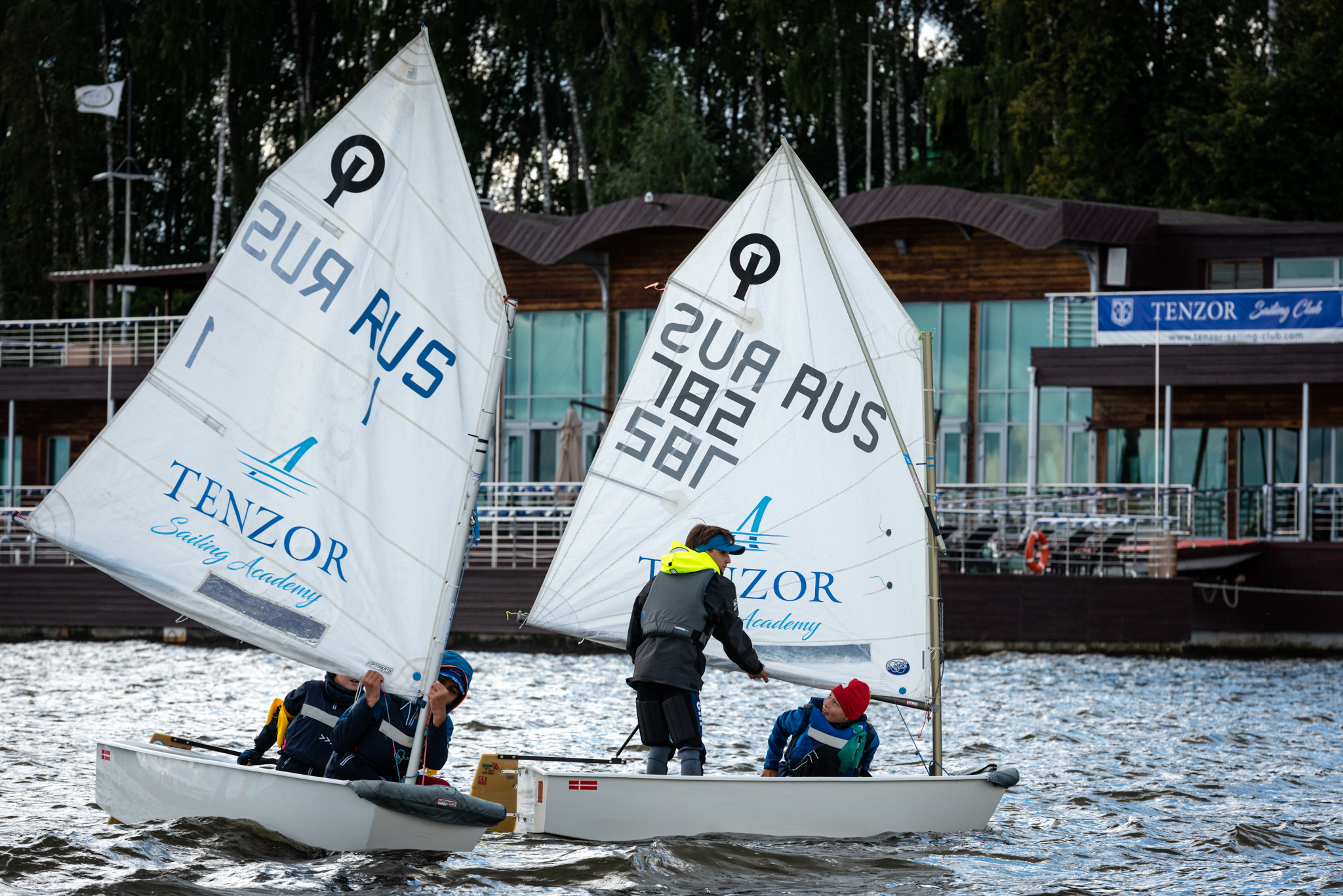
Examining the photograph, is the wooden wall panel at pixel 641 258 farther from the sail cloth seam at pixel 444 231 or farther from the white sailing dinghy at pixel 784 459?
the sail cloth seam at pixel 444 231

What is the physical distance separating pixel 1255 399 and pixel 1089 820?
1983cm

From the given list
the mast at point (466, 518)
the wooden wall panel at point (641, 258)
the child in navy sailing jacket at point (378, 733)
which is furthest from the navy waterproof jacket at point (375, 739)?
the wooden wall panel at point (641, 258)

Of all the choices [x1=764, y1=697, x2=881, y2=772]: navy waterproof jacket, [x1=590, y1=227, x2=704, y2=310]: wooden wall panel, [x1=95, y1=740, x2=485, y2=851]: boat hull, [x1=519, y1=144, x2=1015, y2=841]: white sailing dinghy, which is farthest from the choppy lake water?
[x1=590, y1=227, x2=704, y2=310]: wooden wall panel

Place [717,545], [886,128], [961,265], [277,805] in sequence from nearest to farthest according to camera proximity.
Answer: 1. [277,805]
2. [717,545]
3. [961,265]
4. [886,128]

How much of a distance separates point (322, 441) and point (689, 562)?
2050 mm

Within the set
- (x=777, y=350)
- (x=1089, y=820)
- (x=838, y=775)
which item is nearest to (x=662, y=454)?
(x=777, y=350)

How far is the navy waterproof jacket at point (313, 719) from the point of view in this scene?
27.3ft

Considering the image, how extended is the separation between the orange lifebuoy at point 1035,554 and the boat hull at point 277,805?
17.2 m

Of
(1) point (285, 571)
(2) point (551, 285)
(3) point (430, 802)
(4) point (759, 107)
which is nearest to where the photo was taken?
(3) point (430, 802)

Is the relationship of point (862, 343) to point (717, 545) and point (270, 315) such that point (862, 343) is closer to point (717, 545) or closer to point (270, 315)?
point (717, 545)

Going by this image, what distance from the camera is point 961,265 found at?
101ft

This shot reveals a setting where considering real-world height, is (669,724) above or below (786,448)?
below

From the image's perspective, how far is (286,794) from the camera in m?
7.98

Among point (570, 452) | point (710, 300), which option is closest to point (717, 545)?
point (710, 300)
